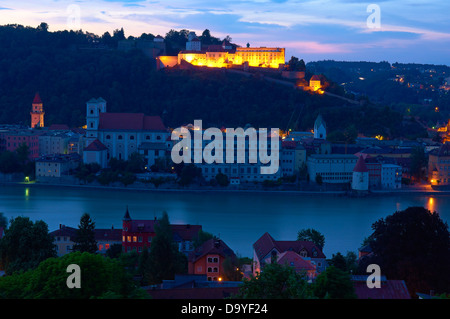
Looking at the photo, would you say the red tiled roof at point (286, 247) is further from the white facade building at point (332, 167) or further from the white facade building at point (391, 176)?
the white facade building at point (391, 176)

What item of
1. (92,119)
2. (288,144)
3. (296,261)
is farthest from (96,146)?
(296,261)

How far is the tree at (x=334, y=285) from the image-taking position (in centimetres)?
345

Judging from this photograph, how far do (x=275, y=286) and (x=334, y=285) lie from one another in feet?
1.70

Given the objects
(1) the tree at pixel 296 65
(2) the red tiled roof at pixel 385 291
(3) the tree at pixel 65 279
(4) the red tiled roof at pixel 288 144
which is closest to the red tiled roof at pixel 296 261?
(2) the red tiled roof at pixel 385 291

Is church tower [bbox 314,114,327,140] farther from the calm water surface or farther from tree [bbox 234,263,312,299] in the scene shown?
tree [bbox 234,263,312,299]

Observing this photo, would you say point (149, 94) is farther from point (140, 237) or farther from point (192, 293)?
point (192, 293)

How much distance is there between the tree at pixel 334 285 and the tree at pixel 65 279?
0.82m

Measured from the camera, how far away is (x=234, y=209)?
1234 centimetres

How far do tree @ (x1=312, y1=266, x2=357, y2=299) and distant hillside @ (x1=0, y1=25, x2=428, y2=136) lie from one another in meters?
16.7

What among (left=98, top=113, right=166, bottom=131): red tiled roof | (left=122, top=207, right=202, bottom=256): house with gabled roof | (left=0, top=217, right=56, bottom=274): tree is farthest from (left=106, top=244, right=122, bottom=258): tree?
(left=98, top=113, right=166, bottom=131): red tiled roof

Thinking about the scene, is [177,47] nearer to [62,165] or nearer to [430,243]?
[62,165]

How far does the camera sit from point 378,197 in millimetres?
14891

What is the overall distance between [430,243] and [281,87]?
15.9m

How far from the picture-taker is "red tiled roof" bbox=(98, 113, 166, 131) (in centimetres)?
1720
